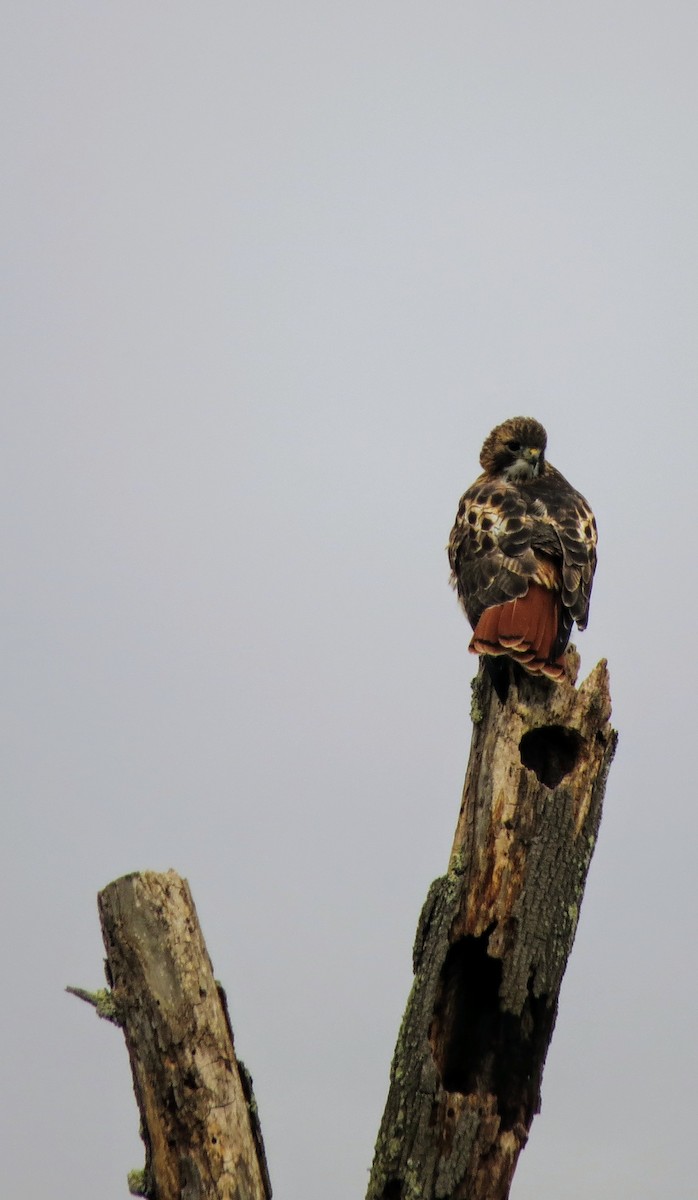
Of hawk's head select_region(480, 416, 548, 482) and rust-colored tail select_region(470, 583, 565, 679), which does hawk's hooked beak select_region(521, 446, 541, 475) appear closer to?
hawk's head select_region(480, 416, 548, 482)

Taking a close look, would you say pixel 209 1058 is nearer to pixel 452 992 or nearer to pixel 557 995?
pixel 452 992

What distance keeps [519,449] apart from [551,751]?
2.55 meters

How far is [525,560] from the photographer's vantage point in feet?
19.9

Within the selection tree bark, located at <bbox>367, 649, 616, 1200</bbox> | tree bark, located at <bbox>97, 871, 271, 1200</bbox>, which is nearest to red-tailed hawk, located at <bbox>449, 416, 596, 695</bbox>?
tree bark, located at <bbox>367, 649, 616, 1200</bbox>

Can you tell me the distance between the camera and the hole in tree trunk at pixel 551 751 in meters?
5.08

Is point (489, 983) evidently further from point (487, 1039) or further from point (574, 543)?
point (574, 543)

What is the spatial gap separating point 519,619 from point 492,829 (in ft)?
4.02

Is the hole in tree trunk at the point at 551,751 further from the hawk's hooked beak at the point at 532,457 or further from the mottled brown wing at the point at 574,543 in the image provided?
the hawk's hooked beak at the point at 532,457

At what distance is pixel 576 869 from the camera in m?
4.78

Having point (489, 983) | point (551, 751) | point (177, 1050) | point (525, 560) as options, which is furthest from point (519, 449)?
point (177, 1050)

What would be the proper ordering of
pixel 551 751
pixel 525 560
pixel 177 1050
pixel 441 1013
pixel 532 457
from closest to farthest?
pixel 177 1050 < pixel 441 1013 < pixel 551 751 < pixel 525 560 < pixel 532 457

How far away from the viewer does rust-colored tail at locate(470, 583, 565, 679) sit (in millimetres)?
5469

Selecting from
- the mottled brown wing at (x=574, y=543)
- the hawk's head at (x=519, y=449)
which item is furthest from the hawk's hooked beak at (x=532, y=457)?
the mottled brown wing at (x=574, y=543)

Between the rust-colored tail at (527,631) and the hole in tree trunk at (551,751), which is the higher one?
the rust-colored tail at (527,631)
